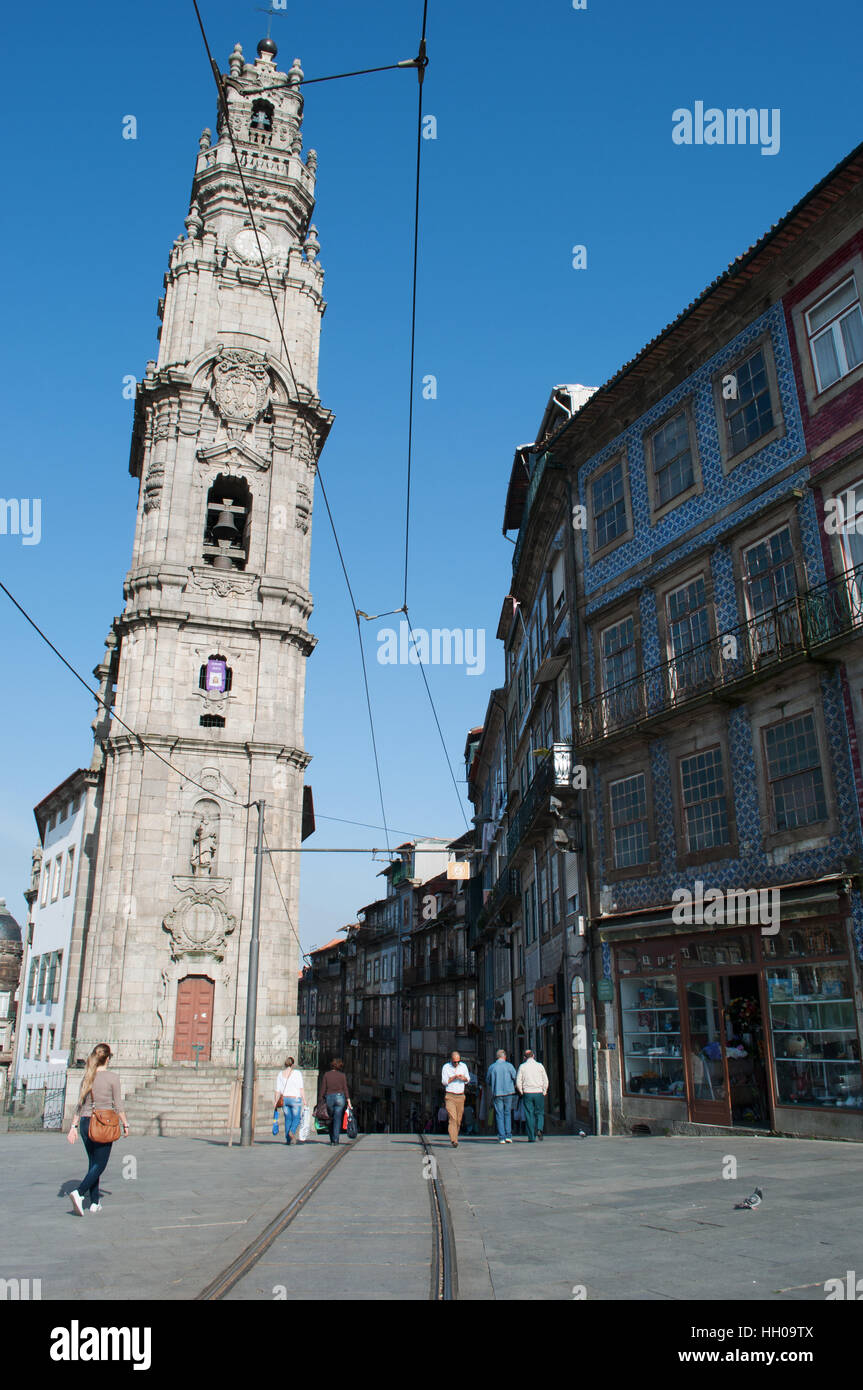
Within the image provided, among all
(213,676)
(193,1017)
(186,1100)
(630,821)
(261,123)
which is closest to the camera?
(630,821)

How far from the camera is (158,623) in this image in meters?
33.3

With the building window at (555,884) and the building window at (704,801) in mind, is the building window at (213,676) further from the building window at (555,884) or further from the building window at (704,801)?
the building window at (704,801)

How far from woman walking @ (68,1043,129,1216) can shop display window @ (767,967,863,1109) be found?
9.86 metres

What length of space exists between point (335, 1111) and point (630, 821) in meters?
8.31

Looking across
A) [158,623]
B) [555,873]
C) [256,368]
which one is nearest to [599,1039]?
[555,873]

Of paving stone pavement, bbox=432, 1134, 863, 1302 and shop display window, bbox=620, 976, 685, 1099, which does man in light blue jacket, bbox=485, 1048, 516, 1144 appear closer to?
shop display window, bbox=620, 976, 685, 1099

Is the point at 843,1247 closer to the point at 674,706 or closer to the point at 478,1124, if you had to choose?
the point at 674,706

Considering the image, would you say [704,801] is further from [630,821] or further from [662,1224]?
[662,1224]

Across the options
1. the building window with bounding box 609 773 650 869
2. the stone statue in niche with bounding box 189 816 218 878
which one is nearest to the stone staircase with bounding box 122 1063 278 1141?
the stone statue in niche with bounding box 189 816 218 878

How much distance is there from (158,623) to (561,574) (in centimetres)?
1584

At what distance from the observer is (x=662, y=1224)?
8.14m

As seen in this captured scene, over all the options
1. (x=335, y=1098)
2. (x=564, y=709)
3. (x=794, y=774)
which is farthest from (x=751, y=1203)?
(x=564, y=709)

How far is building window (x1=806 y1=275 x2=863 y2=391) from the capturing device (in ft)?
50.2

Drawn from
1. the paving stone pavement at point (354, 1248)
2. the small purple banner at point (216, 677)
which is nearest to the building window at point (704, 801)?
the paving stone pavement at point (354, 1248)
